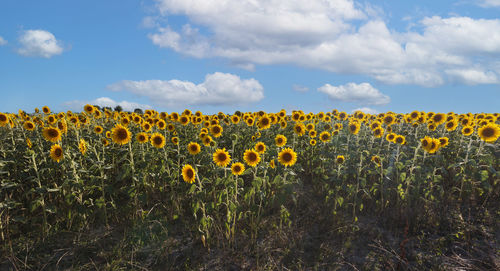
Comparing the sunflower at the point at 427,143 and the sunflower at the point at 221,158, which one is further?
the sunflower at the point at 427,143

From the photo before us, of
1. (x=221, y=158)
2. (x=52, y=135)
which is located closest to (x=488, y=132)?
(x=221, y=158)

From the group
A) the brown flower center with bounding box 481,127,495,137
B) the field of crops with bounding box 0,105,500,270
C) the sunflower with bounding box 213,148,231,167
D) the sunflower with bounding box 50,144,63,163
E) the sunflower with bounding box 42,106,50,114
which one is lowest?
the field of crops with bounding box 0,105,500,270

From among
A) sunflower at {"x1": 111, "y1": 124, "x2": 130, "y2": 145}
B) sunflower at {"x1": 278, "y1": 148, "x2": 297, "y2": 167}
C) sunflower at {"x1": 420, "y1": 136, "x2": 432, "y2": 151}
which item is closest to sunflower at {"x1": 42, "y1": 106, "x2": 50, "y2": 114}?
sunflower at {"x1": 111, "y1": 124, "x2": 130, "y2": 145}

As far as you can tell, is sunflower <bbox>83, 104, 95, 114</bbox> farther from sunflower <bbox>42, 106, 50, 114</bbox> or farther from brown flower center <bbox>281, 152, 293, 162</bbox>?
brown flower center <bbox>281, 152, 293, 162</bbox>

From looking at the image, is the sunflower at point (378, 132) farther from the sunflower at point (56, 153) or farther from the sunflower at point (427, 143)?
the sunflower at point (56, 153)

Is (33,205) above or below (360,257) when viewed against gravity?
above

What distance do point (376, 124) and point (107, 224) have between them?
7.10 metres

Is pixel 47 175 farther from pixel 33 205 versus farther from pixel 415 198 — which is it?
pixel 415 198

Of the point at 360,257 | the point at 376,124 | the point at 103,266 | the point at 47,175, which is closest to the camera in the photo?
the point at 103,266

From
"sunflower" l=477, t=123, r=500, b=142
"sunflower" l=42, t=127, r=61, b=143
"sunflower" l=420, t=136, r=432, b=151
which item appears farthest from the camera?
"sunflower" l=477, t=123, r=500, b=142

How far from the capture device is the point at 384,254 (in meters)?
4.49

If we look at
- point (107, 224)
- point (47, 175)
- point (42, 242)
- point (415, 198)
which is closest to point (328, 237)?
point (415, 198)

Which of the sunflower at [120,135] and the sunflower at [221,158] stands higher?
the sunflower at [120,135]

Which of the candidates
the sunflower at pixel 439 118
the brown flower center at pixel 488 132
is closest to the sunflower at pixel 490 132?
the brown flower center at pixel 488 132
